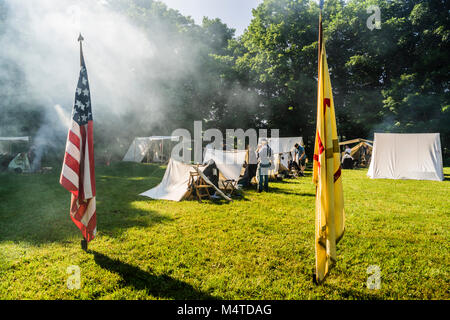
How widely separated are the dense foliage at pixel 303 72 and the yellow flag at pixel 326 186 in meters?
20.1

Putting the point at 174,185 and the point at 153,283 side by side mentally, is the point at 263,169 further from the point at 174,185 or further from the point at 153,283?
the point at 153,283

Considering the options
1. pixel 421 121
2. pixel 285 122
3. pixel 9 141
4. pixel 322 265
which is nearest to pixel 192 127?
pixel 285 122

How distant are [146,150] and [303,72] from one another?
53.3 feet

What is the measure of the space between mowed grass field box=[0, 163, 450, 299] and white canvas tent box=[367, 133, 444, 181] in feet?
16.4

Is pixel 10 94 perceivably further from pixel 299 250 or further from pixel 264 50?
pixel 264 50

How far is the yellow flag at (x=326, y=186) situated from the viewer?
2.42 metres

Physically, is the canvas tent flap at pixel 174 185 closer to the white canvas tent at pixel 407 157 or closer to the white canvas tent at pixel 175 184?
the white canvas tent at pixel 175 184

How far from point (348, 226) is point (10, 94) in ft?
44.4

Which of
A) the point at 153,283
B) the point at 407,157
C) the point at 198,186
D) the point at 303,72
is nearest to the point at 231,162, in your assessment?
the point at 198,186

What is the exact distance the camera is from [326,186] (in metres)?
2.46

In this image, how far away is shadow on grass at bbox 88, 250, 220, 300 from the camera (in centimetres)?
253

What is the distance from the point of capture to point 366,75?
2248 cm

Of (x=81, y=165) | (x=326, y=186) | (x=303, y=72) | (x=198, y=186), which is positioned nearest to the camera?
(x=326, y=186)

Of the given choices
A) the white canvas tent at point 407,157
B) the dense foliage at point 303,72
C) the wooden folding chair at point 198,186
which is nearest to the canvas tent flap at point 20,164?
the dense foliage at point 303,72
